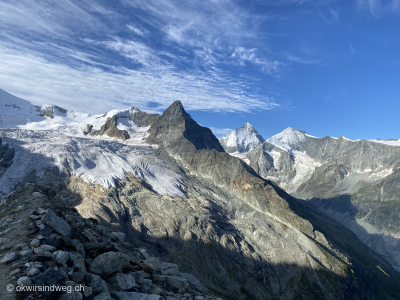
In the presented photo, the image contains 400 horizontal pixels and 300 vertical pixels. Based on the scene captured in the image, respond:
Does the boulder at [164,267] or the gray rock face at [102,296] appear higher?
the gray rock face at [102,296]

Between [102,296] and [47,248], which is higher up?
[47,248]

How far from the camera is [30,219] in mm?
15969

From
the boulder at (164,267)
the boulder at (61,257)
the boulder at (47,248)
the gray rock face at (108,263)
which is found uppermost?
the boulder at (61,257)

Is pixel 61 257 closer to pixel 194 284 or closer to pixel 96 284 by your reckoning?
pixel 96 284

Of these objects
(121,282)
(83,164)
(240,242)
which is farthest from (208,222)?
(121,282)

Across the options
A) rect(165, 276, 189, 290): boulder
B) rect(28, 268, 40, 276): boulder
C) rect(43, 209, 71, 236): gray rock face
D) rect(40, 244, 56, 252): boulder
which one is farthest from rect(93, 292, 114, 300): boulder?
rect(165, 276, 189, 290): boulder

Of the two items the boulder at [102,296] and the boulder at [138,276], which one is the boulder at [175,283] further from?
the boulder at [102,296]

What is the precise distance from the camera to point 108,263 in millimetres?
14008

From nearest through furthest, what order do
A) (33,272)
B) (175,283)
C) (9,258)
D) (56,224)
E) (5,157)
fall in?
(33,272) → (9,258) → (56,224) → (175,283) → (5,157)

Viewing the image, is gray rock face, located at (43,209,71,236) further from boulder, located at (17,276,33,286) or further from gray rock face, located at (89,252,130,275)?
boulder, located at (17,276,33,286)

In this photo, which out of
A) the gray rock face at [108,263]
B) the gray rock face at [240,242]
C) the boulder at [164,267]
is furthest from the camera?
the gray rock face at [240,242]

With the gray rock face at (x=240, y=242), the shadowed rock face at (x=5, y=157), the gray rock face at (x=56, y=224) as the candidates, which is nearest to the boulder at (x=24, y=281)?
the gray rock face at (x=56, y=224)

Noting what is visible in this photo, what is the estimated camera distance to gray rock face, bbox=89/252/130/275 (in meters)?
13.4

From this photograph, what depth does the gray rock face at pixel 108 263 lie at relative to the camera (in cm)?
1344
